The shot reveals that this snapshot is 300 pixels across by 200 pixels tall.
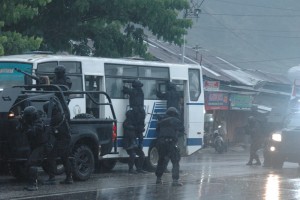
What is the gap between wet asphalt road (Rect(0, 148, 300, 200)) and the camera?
14055 mm

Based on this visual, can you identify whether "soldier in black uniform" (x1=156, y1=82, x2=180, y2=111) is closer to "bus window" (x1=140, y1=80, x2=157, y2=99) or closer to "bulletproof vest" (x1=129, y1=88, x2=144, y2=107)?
"bus window" (x1=140, y1=80, x2=157, y2=99)

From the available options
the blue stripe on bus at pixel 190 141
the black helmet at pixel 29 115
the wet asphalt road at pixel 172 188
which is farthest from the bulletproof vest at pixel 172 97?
the black helmet at pixel 29 115

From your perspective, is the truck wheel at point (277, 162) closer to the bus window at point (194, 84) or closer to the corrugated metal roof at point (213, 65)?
the bus window at point (194, 84)

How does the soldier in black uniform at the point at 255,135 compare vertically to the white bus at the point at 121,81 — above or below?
below

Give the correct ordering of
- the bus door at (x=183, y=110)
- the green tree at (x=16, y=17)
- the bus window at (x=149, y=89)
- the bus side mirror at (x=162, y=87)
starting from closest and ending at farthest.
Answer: the bus window at (x=149, y=89) < the bus side mirror at (x=162, y=87) < the green tree at (x=16, y=17) < the bus door at (x=183, y=110)

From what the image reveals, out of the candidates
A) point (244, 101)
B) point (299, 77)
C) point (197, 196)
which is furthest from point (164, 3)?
point (244, 101)

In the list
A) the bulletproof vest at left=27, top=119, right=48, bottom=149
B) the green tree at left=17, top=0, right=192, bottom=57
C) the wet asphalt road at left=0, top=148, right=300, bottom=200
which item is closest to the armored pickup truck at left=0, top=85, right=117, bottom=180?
the wet asphalt road at left=0, top=148, right=300, bottom=200

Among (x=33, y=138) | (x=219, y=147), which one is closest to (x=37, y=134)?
(x=33, y=138)

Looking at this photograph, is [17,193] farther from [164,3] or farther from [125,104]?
[164,3]

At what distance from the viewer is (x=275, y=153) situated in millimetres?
23000

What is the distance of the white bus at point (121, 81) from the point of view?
18.4 m

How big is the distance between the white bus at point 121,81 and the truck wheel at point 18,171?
2.11m

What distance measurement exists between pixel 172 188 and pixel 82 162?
2.25 meters

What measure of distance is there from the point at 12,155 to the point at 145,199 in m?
3.33
